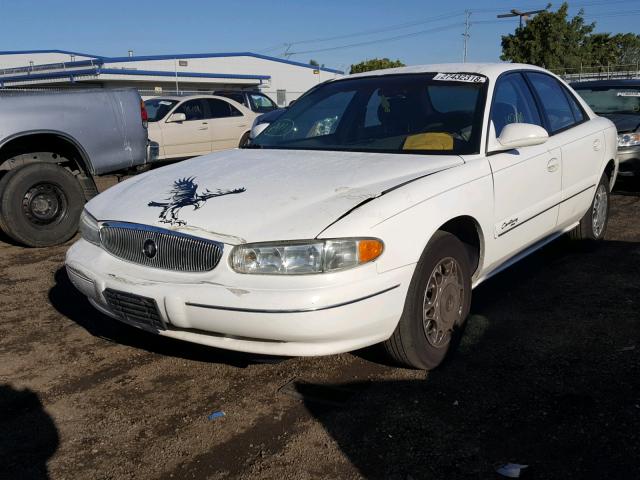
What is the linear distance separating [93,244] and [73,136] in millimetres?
3201

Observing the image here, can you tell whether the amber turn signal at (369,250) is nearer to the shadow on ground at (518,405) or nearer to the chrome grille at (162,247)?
the chrome grille at (162,247)

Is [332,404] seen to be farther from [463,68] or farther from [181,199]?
[463,68]

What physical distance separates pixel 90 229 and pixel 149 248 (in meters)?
0.62

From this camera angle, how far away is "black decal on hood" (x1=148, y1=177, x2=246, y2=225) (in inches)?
123

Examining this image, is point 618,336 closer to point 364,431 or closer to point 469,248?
point 469,248

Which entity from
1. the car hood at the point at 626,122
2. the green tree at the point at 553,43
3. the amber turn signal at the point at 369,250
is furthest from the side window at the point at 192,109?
the green tree at the point at 553,43

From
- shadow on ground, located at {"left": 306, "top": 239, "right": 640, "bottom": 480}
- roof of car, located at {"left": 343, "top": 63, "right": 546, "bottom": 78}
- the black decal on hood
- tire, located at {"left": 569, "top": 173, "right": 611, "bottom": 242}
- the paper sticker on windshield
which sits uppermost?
roof of car, located at {"left": 343, "top": 63, "right": 546, "bottom": 78}

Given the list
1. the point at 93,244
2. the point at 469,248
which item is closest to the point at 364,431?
the point at 469,248

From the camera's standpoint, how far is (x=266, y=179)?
11.3 feet

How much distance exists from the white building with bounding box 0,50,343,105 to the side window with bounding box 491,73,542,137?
21345 mm

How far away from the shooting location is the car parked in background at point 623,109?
8125mm

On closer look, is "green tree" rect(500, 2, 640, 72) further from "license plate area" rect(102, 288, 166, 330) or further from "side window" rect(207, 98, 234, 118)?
"license plate area" rect(102, 288, 166, 330)

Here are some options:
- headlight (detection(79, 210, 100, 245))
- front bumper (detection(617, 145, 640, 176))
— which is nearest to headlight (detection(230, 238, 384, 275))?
headlight (detection(79, 210, 100, 245))

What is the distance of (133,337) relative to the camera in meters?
4.01
